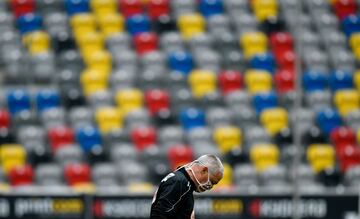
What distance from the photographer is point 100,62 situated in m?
14.7

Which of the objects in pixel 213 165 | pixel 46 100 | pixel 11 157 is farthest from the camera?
pixel 46 100

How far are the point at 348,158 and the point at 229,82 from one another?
7.01 feet

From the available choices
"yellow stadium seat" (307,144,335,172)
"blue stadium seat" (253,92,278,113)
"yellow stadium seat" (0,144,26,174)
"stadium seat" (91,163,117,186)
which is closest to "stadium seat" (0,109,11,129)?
"yellow stadium seat" (0,144,26,174)

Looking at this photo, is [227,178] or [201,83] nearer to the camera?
[227,178]

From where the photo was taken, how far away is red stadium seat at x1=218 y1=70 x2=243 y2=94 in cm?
1480

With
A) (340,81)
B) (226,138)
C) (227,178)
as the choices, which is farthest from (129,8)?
(227,178)

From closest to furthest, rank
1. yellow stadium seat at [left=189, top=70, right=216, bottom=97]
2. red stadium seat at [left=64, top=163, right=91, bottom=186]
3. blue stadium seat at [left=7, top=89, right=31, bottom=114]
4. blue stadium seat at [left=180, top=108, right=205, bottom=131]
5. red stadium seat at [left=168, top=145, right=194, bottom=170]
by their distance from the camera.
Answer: red stadium seat at [left=64, top=163, right=91, bottom=186] → red stadium seat at [left=168, top=145, right=194, bottom=170] → blue stadium seat at [left=7, top=89, right=31, bottom=114] → blue stadium seat at [left=180, top=108, right=205, bottom=131] → yellow stadium seat at [left=189, top=70, right=216, bottom=97]

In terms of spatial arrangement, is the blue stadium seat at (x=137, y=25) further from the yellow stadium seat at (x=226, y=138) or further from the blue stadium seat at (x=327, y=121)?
the blue stadium seat at (x=327, y=121)

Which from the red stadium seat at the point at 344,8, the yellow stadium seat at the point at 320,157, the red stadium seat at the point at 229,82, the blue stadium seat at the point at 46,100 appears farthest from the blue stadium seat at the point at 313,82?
the blue stadium seat at the point at 46,100

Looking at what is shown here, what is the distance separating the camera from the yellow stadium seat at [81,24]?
15133 mm

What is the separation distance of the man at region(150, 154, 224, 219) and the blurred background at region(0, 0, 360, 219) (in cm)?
513

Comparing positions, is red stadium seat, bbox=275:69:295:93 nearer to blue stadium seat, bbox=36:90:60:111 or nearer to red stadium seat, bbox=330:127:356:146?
red stadium seat, bbox=330:127:356:146

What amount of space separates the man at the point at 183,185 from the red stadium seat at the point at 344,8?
10310 millimetres

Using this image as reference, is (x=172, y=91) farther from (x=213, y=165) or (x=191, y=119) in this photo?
(x=213, y=165)
